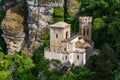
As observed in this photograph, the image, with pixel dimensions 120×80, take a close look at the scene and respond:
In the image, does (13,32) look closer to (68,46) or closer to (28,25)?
(28,25)

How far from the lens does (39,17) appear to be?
279 ft

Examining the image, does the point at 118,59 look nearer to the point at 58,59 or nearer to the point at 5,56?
the point at 58,59

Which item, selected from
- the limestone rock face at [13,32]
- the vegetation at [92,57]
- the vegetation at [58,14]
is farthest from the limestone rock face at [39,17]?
the limestone rock face at [13,32]

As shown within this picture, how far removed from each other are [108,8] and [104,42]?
6.16 m

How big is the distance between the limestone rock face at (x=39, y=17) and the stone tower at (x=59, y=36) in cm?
967

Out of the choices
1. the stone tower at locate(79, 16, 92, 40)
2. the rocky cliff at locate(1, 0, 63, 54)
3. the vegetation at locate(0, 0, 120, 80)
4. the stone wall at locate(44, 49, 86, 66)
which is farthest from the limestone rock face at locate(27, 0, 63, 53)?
the stone wall at locate(44, 49, 86, 66)

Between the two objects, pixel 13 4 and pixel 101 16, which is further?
pixel 13 4

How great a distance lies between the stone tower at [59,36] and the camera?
7438 centimetres

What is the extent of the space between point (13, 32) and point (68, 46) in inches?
595

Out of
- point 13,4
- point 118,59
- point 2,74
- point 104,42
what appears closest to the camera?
point 118,59

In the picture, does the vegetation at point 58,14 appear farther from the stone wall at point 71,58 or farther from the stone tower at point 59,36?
the stone wall at point 71,58

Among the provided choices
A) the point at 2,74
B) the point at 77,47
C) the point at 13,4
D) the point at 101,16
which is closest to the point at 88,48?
the point at 77,47

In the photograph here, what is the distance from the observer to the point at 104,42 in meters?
77.0

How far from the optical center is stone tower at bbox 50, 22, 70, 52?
74.4 metres
